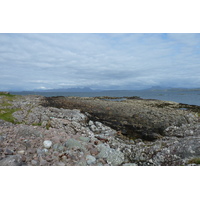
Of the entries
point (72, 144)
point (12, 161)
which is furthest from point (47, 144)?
point (12, 161)

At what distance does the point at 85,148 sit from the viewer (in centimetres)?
834

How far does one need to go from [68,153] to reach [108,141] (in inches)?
150

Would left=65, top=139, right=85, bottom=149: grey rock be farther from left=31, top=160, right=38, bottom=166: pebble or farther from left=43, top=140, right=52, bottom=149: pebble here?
left=31, top=160, right=38, bottom=166: pebble

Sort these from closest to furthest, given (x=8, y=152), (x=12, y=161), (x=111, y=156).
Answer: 1. (x=12, y=161)
2. (x=8, y=152)
3. (x=111, y=156)

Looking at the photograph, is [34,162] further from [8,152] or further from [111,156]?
[111,156]

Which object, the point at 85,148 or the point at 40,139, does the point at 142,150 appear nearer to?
the point at 85,148

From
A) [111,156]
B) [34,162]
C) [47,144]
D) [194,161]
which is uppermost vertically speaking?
[47,144]

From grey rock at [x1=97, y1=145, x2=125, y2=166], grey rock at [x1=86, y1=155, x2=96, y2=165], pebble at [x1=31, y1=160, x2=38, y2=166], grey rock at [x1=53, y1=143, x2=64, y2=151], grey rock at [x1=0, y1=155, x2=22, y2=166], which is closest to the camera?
grey rock at [x1=0, y1=155, x2=22, y2=166]

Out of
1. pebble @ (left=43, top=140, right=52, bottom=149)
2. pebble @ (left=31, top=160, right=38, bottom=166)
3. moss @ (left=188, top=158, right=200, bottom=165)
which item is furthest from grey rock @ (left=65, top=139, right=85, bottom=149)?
moss @ (left=188, top=158, right=200, bottom=165)

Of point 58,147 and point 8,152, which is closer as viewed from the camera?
point 8,152

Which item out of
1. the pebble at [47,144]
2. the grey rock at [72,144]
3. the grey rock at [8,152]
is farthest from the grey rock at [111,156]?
the grey rock at [8,152]

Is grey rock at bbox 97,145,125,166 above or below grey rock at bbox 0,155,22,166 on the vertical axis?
below

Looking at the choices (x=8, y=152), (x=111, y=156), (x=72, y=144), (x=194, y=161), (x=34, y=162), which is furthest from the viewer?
(x=72, y=144)

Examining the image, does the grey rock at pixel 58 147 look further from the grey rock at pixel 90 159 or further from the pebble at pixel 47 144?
the grey rock at pixel 90 159
